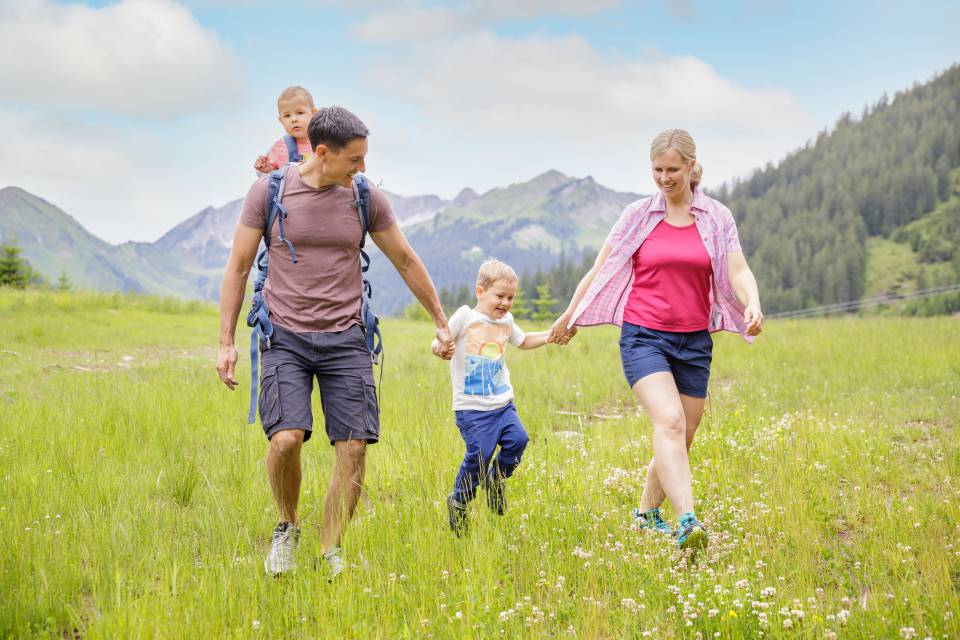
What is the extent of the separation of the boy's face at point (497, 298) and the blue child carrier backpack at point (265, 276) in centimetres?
83

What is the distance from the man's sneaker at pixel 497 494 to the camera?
5.07 metres

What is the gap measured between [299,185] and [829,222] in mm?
167243

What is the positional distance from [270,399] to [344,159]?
1434 millimetres

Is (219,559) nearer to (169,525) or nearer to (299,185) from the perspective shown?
(169,525)

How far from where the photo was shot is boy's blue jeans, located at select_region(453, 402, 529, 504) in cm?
495

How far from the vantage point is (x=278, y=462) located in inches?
169

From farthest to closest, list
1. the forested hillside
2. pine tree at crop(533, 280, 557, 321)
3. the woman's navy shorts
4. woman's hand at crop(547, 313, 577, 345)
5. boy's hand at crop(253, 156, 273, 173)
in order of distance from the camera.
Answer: the forested hillside < pine tree at crop(533, 280, 557, 321) < boy's hand at crop(253, 156, 273, 173) < woman's hand at crop(547, 313, 577, 345) < the woman's navy shorts

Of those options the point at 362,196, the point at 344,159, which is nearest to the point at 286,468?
the point at 362,196

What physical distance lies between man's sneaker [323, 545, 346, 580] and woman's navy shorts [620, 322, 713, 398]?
2.11 m

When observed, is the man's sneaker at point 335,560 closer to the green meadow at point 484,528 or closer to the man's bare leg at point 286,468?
the green meadow at point 484,528

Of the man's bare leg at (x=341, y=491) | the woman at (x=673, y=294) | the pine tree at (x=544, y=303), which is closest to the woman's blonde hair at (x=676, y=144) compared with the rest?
the woman at (x=673, y=294)

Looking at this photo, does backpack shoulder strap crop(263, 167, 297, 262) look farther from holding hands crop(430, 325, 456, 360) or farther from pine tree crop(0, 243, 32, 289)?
pine tree crop(0, 243, 32, 289)

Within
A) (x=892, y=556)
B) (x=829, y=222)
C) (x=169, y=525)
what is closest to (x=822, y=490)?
(x=892, y=556)

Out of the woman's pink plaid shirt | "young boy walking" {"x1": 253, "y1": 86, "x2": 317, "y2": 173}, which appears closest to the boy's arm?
the woman's pink plaid shirt
